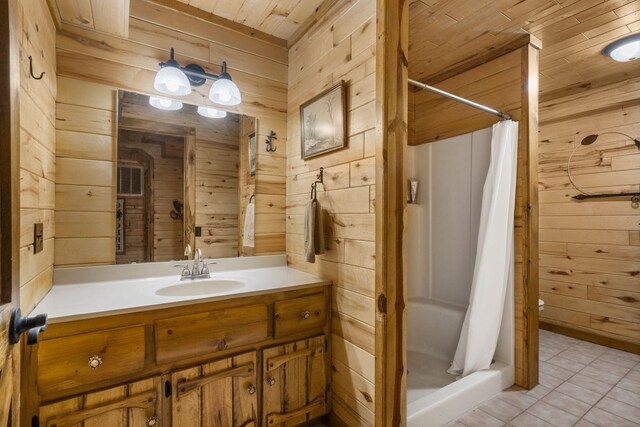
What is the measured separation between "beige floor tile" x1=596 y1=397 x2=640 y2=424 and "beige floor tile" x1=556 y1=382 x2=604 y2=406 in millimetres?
35

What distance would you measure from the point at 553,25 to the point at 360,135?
1.54 m

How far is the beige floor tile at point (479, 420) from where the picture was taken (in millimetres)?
1704

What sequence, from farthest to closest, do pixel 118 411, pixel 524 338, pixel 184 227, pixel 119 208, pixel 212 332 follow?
1. pixel 524 338
2. pixel 184 227
3. pixel 119 208
4. pixel 212 332
5. pixel 118 411

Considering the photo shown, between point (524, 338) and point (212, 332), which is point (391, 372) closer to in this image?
point (212, 332)

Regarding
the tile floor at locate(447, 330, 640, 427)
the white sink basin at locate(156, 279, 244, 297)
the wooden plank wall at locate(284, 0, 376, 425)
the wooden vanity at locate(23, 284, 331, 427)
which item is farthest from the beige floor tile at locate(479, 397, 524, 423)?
the white sink basin at locate(156, 279, 244, 297)

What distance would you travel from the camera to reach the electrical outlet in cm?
120

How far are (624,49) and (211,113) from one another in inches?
110

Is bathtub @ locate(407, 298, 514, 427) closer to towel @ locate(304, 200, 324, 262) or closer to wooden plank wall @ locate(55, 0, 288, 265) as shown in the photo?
towel @ locate(304, 200, 324, 262)

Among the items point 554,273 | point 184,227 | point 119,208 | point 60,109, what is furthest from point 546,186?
point 60,109

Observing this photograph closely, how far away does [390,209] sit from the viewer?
140 centimetres

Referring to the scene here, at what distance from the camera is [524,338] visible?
204 cm

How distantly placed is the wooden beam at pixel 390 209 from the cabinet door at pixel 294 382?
0.37m

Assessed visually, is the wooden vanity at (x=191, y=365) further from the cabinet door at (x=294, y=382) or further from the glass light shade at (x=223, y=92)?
the glass light shade at (x=223, y=92)

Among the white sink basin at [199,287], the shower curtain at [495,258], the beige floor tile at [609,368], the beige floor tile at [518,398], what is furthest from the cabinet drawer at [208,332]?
the beige floor tile at [609,368]
